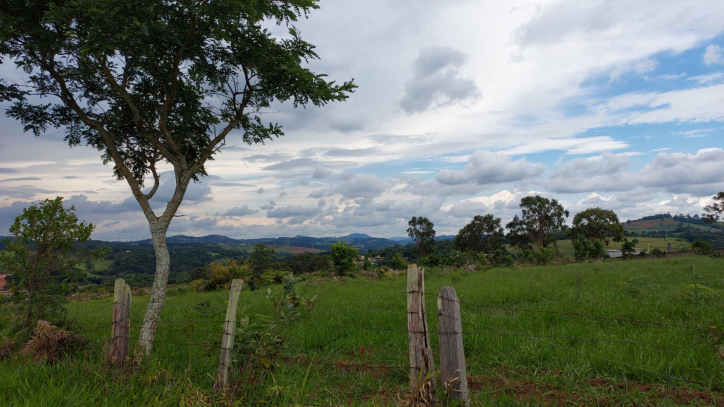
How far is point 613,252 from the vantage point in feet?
199

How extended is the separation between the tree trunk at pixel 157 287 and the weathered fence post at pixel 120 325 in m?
1.20

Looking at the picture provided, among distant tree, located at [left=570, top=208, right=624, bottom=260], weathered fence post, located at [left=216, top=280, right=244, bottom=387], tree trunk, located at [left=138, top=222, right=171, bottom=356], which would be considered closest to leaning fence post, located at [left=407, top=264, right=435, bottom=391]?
weathered fence post, located at [left=216, top=280, right=244, bottom=387]

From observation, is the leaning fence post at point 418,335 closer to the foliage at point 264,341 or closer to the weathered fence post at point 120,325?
the foliage at point 264,341

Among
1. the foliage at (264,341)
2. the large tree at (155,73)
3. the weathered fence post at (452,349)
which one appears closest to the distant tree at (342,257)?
the large tree at (155,73)

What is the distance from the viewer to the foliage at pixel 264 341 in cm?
449

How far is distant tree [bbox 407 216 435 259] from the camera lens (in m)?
55.6

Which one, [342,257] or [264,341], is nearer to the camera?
[264,341]

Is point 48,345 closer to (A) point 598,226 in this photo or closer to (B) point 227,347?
(B) point 227,347

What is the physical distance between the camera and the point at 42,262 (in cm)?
664

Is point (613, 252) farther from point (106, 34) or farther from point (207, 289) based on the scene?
point (106, 34)

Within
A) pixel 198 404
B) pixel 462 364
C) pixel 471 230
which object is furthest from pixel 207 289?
pixel 471 230

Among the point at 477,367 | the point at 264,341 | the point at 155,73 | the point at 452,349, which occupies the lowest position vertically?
the point at 477,367

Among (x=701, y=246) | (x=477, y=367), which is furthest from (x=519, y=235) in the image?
(x=477, y=367)

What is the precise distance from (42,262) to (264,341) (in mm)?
5007
